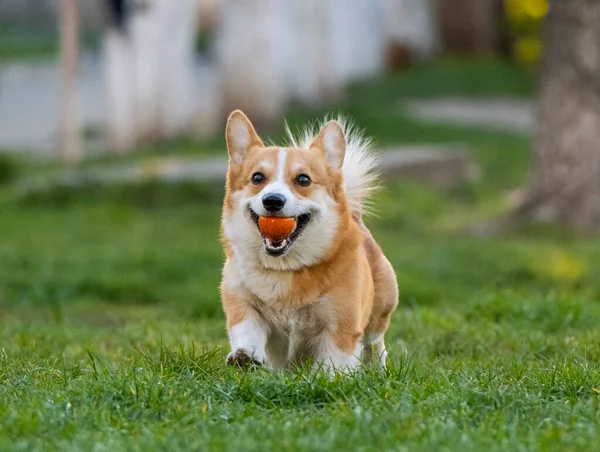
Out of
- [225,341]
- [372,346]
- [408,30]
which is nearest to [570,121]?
[225,341]

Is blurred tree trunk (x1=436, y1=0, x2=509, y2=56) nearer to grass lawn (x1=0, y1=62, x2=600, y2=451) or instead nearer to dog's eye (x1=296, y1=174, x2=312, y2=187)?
grass lawn (x1=0, y1=62, x2=600, y2=451)

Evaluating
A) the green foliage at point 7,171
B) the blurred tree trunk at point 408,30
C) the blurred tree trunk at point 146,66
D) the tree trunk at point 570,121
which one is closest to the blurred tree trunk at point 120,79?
the blurred tree trunk at point 146,66

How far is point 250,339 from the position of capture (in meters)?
5.59

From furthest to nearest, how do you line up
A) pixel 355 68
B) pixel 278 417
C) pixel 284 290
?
pixel 355 68 < pixel 284 290 < pixel 278 417

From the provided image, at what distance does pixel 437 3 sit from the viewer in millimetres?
36906

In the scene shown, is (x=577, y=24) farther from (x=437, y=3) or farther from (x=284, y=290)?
(x=437, y=3)

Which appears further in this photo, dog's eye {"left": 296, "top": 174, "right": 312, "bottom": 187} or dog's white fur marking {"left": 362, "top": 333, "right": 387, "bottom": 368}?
dog's white fur marking {"left": 362, "top": 333, "right": 387, "bottom": 368}

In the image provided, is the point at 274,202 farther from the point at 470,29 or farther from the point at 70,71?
the point at 470,29

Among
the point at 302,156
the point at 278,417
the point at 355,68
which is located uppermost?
the point at 302,156

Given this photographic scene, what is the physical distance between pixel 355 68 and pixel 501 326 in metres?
25.5

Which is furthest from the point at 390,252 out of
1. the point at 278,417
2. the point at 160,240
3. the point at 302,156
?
the point at 278,417

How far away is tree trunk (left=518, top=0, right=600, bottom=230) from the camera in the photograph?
12.6 meters

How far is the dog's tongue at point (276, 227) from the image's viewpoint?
18.3 ft

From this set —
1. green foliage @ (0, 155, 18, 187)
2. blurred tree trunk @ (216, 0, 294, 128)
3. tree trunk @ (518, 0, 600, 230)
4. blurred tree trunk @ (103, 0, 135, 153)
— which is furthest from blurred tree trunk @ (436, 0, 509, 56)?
tree trunk @ (518, 0, 600, 230)
